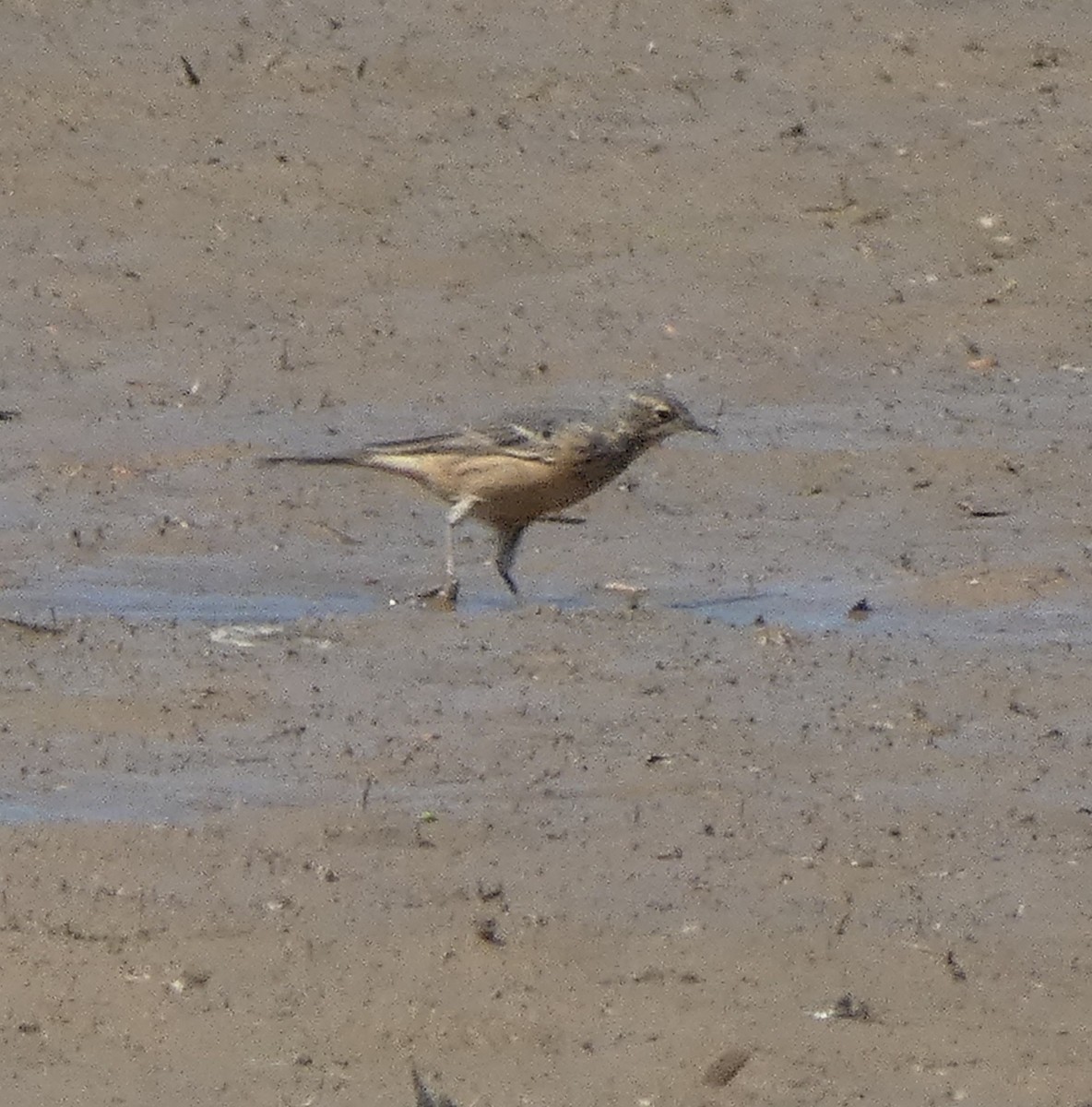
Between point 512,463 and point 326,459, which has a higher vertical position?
point 512,463

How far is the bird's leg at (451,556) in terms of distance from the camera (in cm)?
1080

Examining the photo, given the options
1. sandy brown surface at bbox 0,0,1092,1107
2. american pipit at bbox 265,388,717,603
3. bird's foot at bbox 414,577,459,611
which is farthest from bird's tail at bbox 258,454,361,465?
bird's foot at bbox 414,577,459,611

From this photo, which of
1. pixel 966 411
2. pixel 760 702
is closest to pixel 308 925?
pixel 760 702

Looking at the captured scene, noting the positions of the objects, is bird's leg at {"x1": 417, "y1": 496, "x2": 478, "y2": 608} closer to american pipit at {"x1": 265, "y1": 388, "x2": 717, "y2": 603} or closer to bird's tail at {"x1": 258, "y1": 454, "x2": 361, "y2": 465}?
american pipit at {"x1": 265, "y1": 388, "x2": 717, "y2": 603}

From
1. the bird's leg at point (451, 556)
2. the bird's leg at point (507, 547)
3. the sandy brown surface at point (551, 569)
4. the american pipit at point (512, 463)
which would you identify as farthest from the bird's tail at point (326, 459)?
the bird's leg at point (507, 547)

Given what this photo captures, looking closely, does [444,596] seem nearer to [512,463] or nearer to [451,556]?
[451,556]

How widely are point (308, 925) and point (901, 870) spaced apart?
4.69 feet

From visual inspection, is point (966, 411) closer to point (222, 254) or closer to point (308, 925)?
point (222, 254)

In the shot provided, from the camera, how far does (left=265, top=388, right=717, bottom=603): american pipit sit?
11.2m

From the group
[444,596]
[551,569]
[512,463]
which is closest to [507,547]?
[551,569]

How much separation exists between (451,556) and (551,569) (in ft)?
1.29

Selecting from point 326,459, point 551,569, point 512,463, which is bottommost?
point 551,569

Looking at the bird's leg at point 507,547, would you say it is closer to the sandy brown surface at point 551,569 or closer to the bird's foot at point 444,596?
the sandy brown surface at point 551,569

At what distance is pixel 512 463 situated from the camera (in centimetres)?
1119
